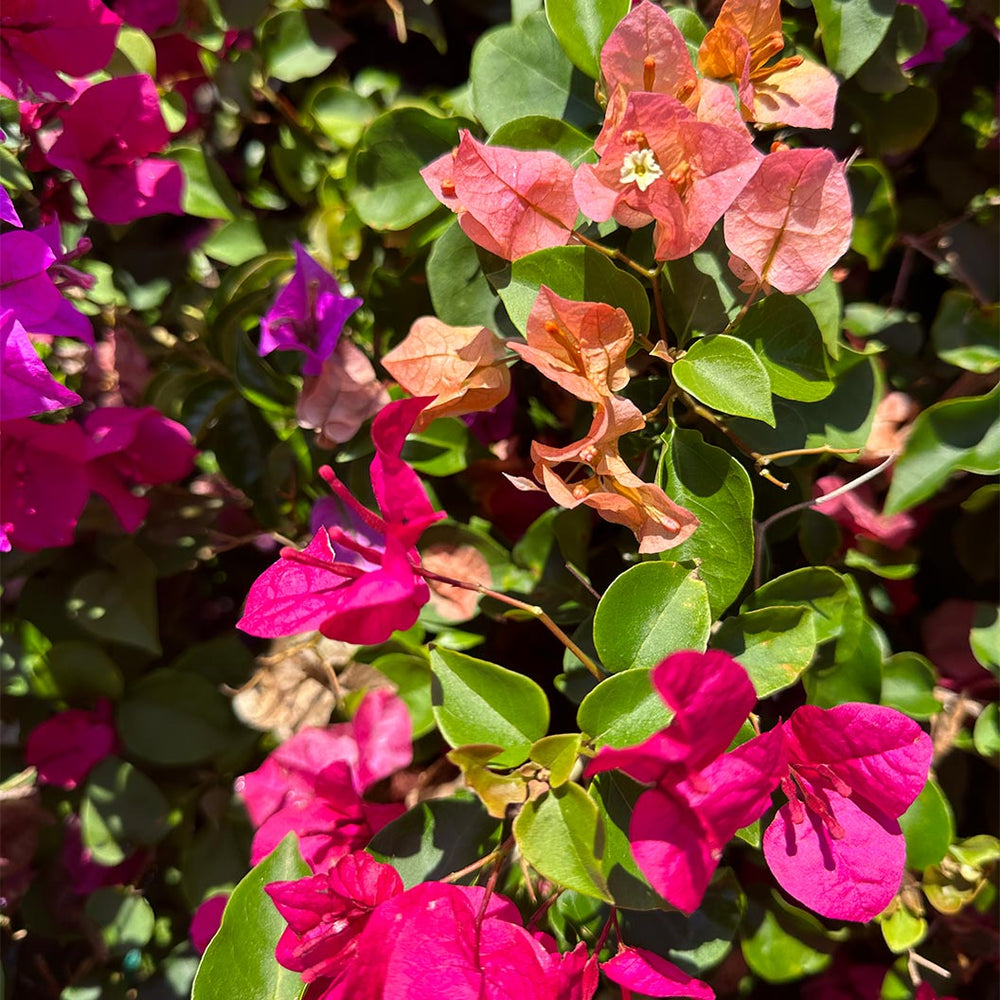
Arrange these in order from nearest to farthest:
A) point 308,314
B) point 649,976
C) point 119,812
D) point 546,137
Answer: point 649,976 → point 546,137 → point 308,314 → point 119,812

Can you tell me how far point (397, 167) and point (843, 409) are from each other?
0.40 metres

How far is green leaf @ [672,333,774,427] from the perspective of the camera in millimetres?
493

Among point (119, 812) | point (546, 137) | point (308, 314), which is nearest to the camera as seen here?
point (546, 137)

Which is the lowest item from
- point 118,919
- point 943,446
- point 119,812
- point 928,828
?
point 118,919

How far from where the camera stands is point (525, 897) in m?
0.62

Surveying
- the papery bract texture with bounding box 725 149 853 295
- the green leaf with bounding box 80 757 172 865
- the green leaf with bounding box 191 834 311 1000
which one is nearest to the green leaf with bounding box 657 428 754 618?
the papery bract texture with bounding box 725 149 853 295

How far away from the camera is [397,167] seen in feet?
2.29

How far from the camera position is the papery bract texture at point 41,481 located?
65 cm

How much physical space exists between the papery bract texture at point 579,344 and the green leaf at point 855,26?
0.28 m

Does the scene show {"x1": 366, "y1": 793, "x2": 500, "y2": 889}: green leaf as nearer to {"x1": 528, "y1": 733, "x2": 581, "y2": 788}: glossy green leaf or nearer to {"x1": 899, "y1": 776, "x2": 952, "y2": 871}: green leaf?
{"x1": 528, "y1": 733, "x2": 581, "y2": 788}: glossy green leaf

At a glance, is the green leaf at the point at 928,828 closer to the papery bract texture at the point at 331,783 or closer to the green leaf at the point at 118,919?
the papery bract texture at the point at 331,783

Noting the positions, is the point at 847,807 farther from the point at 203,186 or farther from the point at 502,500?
the point at 203,186

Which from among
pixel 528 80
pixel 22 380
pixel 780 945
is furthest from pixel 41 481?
pixel 780 945

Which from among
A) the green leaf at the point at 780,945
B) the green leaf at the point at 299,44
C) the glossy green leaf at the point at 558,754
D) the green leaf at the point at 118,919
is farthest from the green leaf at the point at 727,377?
the green leaf at the point at 118,919
